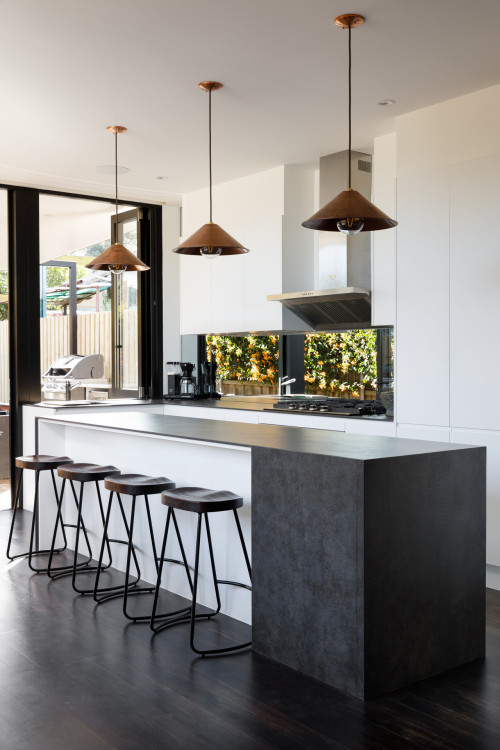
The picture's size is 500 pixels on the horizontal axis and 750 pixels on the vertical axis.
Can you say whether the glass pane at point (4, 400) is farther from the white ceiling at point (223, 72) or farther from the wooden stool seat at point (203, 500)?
the wooden stool seat at point (203, 500)

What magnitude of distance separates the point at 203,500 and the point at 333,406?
211 centimetres

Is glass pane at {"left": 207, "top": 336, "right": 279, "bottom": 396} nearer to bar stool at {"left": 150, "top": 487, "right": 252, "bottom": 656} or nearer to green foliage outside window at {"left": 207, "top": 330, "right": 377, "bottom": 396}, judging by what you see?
green foliage outside window at {"left": 207, "top": 330, "right": 377, "bottom": 396}

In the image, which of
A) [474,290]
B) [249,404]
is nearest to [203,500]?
[474,290]

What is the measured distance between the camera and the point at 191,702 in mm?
2559

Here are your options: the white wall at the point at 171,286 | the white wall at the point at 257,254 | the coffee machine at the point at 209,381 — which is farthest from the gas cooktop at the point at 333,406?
the white wall at the point at 171,286

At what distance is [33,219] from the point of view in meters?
6.05

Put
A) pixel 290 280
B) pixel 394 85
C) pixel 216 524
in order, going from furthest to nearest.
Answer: pixel 290 280 < pixel 394 85 < pixel 216 524

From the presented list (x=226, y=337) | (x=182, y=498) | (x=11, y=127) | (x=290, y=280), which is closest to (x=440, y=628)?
(x=182, y=498)

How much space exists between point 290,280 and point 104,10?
2.77 metres

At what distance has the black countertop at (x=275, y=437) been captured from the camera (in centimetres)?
287

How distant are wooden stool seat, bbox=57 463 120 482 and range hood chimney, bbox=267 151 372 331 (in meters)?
1.97

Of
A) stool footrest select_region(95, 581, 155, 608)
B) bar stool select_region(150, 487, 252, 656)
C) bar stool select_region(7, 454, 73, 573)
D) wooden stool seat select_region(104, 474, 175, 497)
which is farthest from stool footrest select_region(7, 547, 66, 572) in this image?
bar stool select_region(150, 487, 252, 656)

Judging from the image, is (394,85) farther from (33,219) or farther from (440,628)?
(33,219)

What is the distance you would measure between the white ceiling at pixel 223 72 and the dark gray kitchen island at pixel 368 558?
187 centimetres
